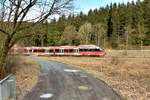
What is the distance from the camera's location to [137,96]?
17250mm

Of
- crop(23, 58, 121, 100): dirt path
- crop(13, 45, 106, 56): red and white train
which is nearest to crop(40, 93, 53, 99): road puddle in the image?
crop(23, 58, 121, 100): dirt path

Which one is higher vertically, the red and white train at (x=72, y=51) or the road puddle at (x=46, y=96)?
the red and white train at (x=72, y=51)

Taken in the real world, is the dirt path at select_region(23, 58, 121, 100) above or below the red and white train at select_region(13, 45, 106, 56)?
below

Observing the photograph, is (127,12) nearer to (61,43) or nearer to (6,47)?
(61,43)

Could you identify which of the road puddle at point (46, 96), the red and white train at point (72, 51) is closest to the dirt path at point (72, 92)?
the road puddle at point (46, 96)

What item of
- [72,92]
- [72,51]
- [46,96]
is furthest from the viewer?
[72,51]

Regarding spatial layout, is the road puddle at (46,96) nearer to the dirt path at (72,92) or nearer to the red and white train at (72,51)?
the dirt path at (72,92)

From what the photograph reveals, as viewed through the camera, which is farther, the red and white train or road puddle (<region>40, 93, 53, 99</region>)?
the red and white train

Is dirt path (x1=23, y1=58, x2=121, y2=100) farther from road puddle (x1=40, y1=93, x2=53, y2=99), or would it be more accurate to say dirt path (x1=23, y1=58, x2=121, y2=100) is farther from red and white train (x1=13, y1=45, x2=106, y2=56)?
red and white train (x1=13, y1=45, x2=106, y2=56)

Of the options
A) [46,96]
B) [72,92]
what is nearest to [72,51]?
[72,92]

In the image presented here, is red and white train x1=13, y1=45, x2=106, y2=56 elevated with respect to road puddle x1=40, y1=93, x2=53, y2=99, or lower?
elevated

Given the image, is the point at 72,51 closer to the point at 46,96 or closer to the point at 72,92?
the point at 72,92

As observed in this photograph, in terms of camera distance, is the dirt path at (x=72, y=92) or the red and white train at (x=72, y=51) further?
the red and white train at (x=72, y=51)

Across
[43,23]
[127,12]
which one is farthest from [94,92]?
[127,12]
